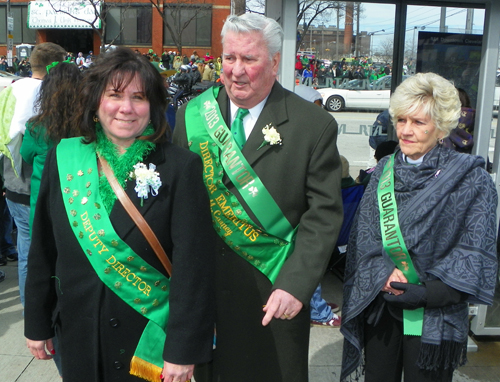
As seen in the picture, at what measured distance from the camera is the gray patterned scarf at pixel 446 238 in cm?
216

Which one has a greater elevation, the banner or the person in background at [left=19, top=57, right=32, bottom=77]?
the banner

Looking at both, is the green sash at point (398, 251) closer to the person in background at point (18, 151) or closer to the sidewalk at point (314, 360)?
the sidewalk at point (314, 360)

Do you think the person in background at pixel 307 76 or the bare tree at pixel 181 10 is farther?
the bare tree at pixel 181 10

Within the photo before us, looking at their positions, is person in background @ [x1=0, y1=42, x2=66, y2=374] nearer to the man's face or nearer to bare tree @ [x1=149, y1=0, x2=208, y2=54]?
the man's face

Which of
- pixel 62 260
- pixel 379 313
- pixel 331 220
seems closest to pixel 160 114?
pixel 62 260

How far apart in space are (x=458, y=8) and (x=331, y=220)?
270 cm

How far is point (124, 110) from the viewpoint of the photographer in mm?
1793

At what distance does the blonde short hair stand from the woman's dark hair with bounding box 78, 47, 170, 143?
104 cm

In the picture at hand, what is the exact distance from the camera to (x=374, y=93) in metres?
4.68

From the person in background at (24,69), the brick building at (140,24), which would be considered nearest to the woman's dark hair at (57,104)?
the person in background at (24,69)

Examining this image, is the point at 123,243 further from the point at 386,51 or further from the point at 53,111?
the point at 386,51

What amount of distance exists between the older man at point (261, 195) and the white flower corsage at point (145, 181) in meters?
0.42

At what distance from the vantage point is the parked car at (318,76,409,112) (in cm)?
447

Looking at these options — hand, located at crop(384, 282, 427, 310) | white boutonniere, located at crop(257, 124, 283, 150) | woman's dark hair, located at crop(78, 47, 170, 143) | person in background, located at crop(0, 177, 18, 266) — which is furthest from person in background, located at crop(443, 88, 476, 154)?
person in background, located at crop(0, 177, 18, 266)
